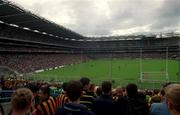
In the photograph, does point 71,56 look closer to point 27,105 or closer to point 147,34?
point 147,34

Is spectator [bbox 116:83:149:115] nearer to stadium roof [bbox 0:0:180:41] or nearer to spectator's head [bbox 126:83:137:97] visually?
spectator's head [bbox 126:83:137:97]

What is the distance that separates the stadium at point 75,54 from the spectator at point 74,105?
2783cm

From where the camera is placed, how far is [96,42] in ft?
355

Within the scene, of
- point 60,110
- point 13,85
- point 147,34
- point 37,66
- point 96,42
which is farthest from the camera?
point 96,42

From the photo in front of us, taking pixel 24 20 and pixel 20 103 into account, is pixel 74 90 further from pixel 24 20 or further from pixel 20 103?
pixel 24 20

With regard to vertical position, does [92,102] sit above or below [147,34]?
below

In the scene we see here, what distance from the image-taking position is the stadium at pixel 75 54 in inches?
1994

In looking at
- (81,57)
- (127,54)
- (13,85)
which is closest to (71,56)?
(81,57)

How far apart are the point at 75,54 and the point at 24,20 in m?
35.6

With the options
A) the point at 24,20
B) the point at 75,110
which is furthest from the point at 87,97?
the point at 24,20

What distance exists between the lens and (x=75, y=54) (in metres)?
94.1

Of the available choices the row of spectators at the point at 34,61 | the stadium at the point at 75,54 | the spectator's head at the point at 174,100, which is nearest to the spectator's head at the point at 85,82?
the spectator's head at the point at 174,100

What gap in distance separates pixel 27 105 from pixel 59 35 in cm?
8486

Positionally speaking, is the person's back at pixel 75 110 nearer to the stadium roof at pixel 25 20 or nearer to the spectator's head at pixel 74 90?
the spectator's head at pixel 74 90
